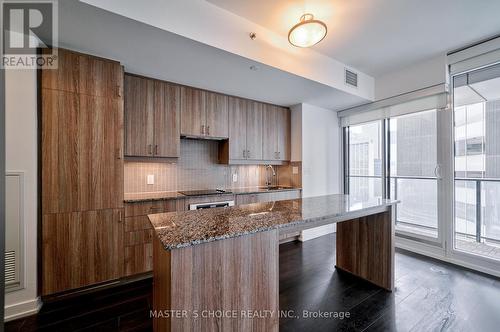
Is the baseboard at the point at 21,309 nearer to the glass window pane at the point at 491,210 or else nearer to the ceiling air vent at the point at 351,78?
the ceiling air vent at the point at 351,78

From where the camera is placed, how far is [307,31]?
1819mm

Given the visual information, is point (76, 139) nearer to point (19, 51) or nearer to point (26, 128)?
point (26, 128)

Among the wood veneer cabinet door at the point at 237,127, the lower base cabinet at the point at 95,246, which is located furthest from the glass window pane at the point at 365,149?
the lower base cabinet at the point at 95,246

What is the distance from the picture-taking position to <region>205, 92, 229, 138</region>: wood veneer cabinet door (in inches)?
127

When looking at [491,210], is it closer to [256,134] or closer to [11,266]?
[256,134]

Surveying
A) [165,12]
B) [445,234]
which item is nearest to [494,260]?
[445,234]

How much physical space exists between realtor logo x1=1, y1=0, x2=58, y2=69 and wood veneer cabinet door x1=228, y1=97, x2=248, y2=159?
6.97 feet

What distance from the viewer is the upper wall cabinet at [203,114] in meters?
3.03

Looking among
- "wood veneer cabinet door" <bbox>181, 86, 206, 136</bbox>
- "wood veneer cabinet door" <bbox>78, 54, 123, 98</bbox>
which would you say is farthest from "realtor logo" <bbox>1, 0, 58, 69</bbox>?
"wood veneer cabinet door" <bbox>181, 86, 206, 136</bbox>

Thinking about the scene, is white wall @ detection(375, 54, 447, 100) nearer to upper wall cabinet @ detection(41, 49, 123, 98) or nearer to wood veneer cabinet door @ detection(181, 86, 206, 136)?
wood veneer cabinet door @ detection(181, 86, 206, 136)

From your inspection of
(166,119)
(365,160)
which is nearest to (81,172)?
(166,119)

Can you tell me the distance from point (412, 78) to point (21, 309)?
5187 mm

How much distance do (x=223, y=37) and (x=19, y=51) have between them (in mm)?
1794

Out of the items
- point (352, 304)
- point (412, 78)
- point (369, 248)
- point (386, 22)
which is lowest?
point (352, 304)
